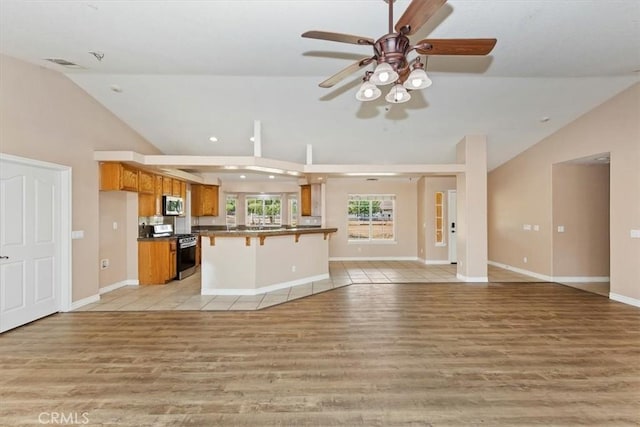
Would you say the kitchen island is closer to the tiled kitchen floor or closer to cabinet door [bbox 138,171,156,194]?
the tiled kitchen floor

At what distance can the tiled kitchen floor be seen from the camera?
4504 millimetres

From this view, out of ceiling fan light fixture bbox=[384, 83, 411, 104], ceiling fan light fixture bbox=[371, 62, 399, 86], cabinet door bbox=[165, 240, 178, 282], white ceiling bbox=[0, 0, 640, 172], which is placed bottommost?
cabinet door bbox=[165, 240, 178, 282]

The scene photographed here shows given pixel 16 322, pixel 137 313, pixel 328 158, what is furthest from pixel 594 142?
pixel 16 322

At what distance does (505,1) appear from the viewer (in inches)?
97.6

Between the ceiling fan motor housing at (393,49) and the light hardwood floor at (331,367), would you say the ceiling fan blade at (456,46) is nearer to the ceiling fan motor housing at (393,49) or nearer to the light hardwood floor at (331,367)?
the ceiling fan motor housing at (393,49)

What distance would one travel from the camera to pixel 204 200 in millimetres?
8195

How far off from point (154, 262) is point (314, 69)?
15.1ft

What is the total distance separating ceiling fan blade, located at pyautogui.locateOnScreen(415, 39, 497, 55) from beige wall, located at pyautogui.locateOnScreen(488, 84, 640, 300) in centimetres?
420

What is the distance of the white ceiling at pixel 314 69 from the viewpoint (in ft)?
8.71

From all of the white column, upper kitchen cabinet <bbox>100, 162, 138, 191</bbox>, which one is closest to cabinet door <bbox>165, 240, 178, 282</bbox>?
upper kitchen cabinet <bbox>100, 162, 138, 191</bbox>

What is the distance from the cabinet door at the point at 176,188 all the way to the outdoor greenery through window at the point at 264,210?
2304mm

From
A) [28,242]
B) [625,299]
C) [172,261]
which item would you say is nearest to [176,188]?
[172,261]

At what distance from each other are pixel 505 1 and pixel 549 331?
133 inches

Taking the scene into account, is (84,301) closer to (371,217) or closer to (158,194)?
(158,194)
